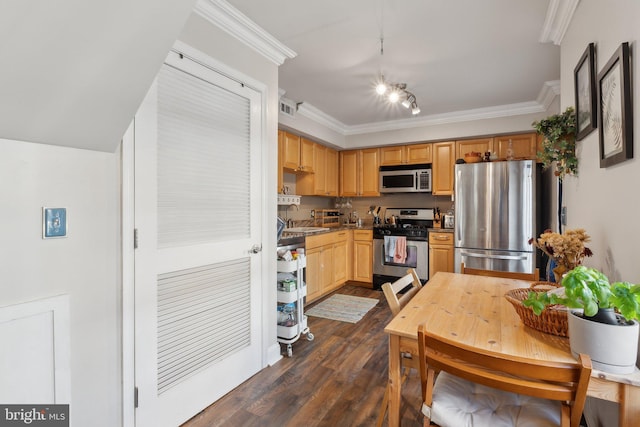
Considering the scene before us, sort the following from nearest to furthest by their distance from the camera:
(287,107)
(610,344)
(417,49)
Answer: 1. (610,344)
2. (417,49)
3. (287,107)

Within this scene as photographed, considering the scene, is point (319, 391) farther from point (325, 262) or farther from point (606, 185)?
point (325, 262)

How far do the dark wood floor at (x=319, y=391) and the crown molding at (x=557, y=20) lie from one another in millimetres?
2490

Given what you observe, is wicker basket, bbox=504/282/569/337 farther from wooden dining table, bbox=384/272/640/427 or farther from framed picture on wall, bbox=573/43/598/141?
framed picture on wall, bbox=573/43/598/141

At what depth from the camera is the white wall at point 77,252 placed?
1.17 metres

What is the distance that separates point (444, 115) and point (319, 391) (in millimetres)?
3642

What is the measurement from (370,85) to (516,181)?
2001mm

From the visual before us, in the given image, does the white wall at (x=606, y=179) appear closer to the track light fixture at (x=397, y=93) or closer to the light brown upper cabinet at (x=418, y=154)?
the track light fixture at (x=397, y=93)

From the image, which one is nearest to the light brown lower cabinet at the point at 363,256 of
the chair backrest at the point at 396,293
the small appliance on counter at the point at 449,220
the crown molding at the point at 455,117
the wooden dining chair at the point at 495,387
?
the small appliance on counter at the point at 449,220

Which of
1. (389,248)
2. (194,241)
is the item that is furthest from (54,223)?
(389,248)

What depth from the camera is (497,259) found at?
3664 mm

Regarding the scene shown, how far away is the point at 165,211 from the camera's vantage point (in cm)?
169

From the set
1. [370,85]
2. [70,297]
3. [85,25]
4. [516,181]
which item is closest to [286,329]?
Answer: [70,297]

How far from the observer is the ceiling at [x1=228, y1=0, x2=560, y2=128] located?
2.01 meters

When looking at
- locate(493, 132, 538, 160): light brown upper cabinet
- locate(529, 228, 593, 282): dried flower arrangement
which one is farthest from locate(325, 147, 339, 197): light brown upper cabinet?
locate(529, 228, 593, 282): dried flower arrangement
